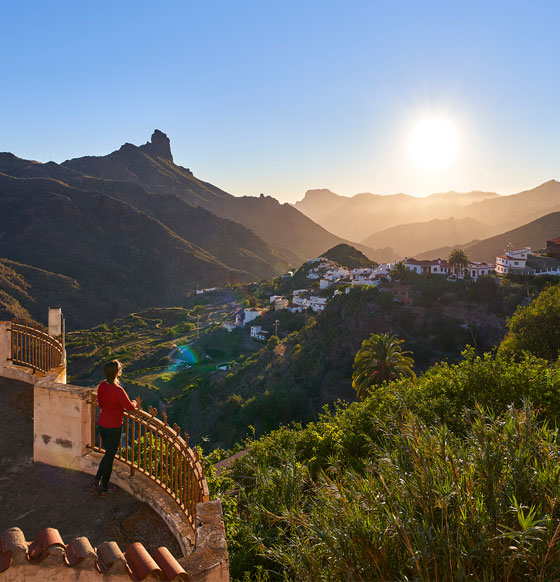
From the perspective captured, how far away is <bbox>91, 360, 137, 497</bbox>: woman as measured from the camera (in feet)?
16.1

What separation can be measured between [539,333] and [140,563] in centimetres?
2221

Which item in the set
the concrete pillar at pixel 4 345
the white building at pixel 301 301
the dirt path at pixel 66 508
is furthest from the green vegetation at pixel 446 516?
the white building at pixel 301 301

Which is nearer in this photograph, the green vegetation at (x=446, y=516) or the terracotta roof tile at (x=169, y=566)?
the terracotta roof tile at (x=169, y=566)

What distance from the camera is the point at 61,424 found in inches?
209

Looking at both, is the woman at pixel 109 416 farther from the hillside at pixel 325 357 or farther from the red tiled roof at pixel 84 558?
the hillside at pixel 325 357

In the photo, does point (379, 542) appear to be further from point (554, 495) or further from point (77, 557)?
point (77, 557)

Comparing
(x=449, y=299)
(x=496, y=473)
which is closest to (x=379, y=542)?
(x=496, y=473)

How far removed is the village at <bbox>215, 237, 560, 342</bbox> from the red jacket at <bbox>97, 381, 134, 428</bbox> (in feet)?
157

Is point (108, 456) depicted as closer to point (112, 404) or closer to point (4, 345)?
point (112, 404)

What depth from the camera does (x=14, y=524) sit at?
14.5ft

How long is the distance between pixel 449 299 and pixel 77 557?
164 feet

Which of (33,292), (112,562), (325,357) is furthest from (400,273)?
(33,292)

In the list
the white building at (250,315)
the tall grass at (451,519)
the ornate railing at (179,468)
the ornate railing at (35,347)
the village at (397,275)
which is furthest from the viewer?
the white building at (250,315)

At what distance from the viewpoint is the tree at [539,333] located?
65.2ft
